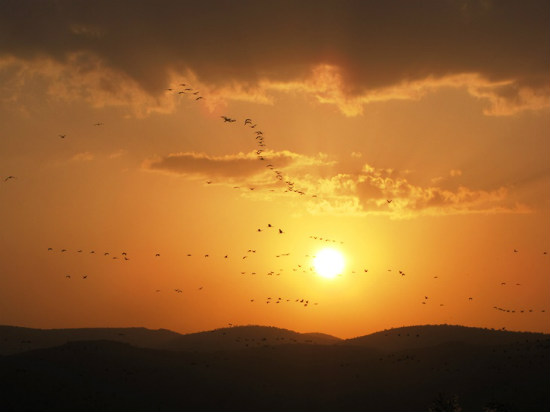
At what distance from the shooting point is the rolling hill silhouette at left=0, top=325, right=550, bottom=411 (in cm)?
7481

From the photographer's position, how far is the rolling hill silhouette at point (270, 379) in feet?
245

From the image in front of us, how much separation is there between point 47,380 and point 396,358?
2243 inches

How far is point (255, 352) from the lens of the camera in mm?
117188

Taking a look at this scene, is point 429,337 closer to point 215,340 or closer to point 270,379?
point 215,340

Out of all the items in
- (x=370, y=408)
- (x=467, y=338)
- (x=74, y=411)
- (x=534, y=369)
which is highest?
(x=467, y=338)

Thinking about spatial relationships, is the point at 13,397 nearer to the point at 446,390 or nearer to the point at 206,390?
the point at 206,390

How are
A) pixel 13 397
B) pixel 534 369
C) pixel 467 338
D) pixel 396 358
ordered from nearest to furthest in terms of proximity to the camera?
pixel 13 397, pixel 534 369, pixel 396 358, pixel 467 338

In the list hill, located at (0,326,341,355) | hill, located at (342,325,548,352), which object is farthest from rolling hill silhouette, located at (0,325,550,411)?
hill, located at (0,326,341,355)

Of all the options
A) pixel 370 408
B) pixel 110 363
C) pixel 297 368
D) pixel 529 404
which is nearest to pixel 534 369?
pixel 529 404

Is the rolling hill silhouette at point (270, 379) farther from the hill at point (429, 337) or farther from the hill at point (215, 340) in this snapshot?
the hill at point (215, 340)

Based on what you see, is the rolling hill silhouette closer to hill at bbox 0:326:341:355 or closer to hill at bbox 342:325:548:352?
hill at bbox 342:325:548:352

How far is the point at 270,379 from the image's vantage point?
3986 inches

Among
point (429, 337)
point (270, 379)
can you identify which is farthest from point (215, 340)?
point (270, 379)

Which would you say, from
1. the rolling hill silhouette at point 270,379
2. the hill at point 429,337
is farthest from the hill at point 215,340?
the rolling hill silhouette at point 270,379
